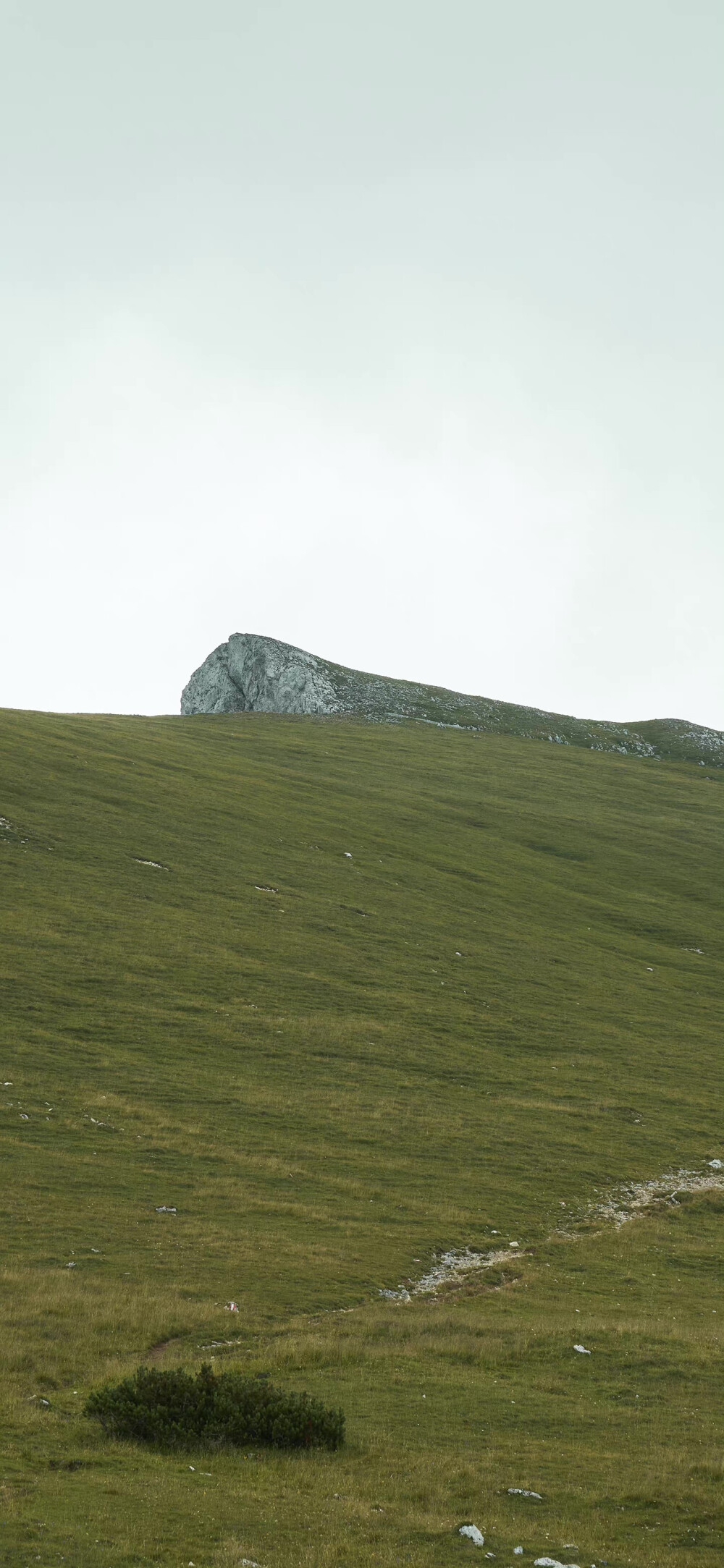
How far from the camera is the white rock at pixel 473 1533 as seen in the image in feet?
47.8

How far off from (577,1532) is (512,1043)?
33802 mm

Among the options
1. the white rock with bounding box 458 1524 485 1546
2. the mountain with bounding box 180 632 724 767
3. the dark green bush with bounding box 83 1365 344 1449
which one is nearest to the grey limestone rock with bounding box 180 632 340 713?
the mountain with bounding box 180 632 724 767

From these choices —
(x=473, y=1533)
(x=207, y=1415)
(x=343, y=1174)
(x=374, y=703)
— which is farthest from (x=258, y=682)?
(x=473, y=1533)

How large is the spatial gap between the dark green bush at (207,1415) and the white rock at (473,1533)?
326cm

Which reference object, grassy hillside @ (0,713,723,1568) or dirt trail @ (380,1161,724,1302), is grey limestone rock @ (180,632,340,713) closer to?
grassy hillside @ (0,713,723,1568)

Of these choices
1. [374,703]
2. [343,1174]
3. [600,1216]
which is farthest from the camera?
[374,703]

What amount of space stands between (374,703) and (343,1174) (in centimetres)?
12313

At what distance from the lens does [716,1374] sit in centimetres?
2200

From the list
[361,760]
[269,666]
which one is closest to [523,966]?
[361,760]

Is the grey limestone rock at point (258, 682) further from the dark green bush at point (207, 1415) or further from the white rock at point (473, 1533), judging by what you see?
the white rock at point (473, 1533)

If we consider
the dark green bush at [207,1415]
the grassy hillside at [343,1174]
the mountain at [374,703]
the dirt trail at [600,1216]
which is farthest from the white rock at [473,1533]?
the mountain at [374,703]

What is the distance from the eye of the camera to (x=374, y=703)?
505 feet

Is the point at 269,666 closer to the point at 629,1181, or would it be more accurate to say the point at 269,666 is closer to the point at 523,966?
the point at 523,966

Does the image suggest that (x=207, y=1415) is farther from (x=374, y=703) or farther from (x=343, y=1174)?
(x=374, y=703)
